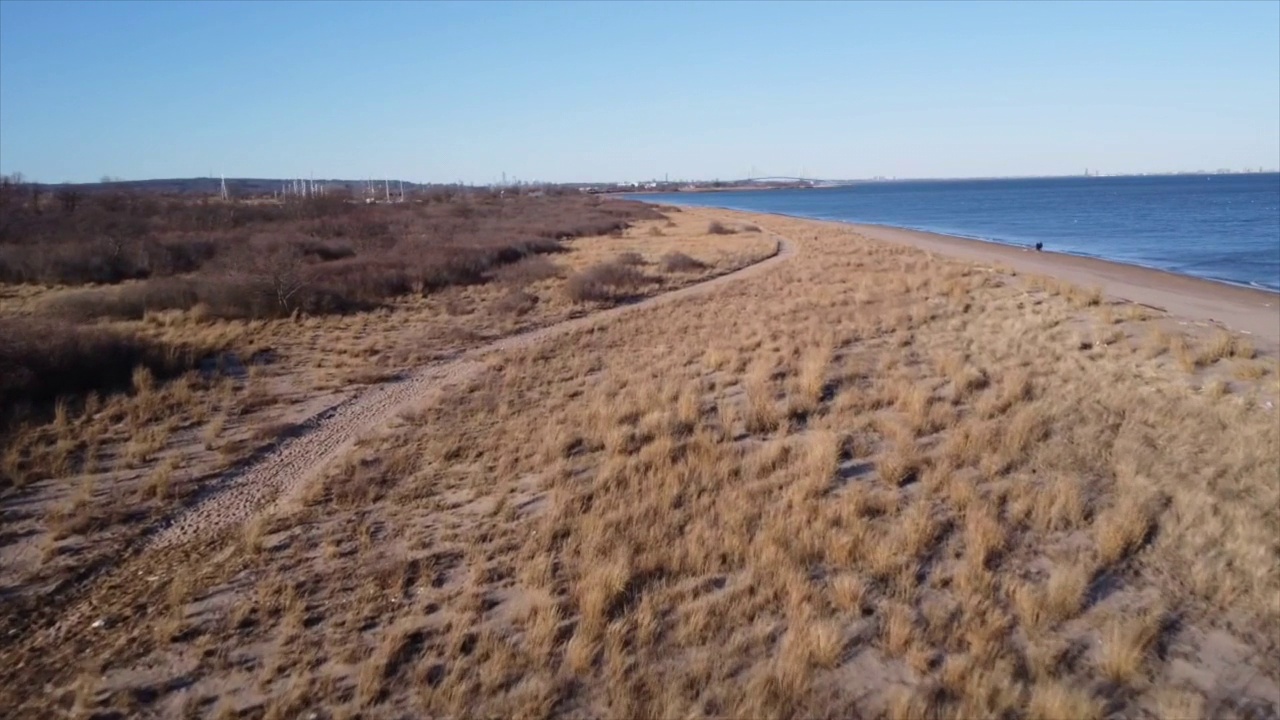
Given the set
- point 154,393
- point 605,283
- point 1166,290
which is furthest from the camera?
point 1166,290

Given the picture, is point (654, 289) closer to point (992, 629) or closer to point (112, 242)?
point (112, 242)

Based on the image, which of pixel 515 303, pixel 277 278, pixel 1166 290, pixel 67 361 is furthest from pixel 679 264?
pixel 67 361

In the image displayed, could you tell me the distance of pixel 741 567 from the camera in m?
7.05

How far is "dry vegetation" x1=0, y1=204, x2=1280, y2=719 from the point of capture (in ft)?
17.6

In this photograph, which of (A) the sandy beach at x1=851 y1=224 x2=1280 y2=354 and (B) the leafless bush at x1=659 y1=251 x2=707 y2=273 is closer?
(A) the sandy beach at x1=851 y1=224 x2=1280 y2=354

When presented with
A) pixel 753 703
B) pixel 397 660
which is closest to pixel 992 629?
pixel 753 703

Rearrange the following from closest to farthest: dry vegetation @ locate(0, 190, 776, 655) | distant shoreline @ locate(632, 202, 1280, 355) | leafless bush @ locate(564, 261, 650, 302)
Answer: dry vegetation @ locate(0, 190, 776, 655)
distant shoreline @ locate(632, 202, 1280, 355)
leafless bush @ locate(564, 261, 650, 302)

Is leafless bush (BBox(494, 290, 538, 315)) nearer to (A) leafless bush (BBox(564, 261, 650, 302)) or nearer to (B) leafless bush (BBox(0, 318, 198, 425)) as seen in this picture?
(A) leafless bush (BBox(564, 261, 650, 302))

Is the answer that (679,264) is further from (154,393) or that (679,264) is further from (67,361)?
(67,361)

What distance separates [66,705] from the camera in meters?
5.26

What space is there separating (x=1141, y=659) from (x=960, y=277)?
2302 centimetres

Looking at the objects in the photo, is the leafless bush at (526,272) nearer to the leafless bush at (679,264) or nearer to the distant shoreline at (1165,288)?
the leafless bush at (679,264)

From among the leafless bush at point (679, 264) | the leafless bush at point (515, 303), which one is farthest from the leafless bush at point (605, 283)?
the leafless bush at point (679, 264)

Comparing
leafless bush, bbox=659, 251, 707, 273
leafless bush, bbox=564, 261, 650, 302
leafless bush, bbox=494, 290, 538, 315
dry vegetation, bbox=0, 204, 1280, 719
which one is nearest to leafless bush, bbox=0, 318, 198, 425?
dry vegetation, bbox=0, 204, 1280, 719
